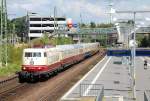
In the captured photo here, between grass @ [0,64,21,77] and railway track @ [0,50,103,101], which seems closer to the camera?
railway track @ [0,50,103,101]

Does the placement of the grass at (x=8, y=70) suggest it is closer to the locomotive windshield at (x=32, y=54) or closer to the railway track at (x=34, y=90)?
the railway track at (x=34, y=90)

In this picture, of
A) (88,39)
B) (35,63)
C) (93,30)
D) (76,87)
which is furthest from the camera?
(88,39)

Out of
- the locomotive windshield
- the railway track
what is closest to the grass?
the railway track

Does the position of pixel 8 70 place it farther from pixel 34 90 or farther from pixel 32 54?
pixel 34 90

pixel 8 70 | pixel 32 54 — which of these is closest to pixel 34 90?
pixel 32 54

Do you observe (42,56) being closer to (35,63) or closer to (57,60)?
(35,63)

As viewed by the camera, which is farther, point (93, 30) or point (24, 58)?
point (93, 30)

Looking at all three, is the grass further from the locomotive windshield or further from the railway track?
the locomotive windshield

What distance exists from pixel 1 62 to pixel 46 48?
512 inches

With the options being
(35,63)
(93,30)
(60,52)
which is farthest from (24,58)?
(93,30)

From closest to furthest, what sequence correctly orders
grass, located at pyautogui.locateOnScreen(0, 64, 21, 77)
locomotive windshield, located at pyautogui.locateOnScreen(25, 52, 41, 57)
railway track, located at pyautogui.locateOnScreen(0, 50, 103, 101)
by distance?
railway track, located at pyautogui.locateOnScreen(0, 50, 103, 101), locomotive windshield, located at pyautogui.locateOnScreen(25, 52, 41, 57), grass, located at pyautogui.locateOnScreen(0, 64, 21, 77)

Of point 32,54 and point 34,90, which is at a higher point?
point 32,54

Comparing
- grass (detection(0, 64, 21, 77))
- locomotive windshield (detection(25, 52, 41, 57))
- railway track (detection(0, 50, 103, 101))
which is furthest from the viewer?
grass (detection(0, 64, 21, 77))

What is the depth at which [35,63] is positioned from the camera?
4131cm
